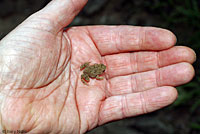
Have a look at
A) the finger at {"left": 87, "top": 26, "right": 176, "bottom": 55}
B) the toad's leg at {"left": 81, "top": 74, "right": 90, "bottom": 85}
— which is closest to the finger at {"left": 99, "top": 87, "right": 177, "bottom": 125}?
A: the toad's leg at {"left": 81, "top": 74, "right": 90, "bottom": 85}

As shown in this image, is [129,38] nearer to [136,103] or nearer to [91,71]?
[91,71]

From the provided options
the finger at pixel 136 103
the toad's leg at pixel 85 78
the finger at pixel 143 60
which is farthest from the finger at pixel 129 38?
the finger at pixel 136 103

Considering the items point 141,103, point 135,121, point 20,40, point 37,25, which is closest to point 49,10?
point 37,25

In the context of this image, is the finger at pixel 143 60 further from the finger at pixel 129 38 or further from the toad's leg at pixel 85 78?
the toad's leg at pixel 85 78

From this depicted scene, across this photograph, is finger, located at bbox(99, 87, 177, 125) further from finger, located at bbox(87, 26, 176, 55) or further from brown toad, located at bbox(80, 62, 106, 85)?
finger, located at bbox(87, 26, 176, 55)

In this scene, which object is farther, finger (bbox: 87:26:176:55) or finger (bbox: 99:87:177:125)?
finger (bbox: 87:26:176:55)

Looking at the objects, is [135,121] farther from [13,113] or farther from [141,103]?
[13,113]
